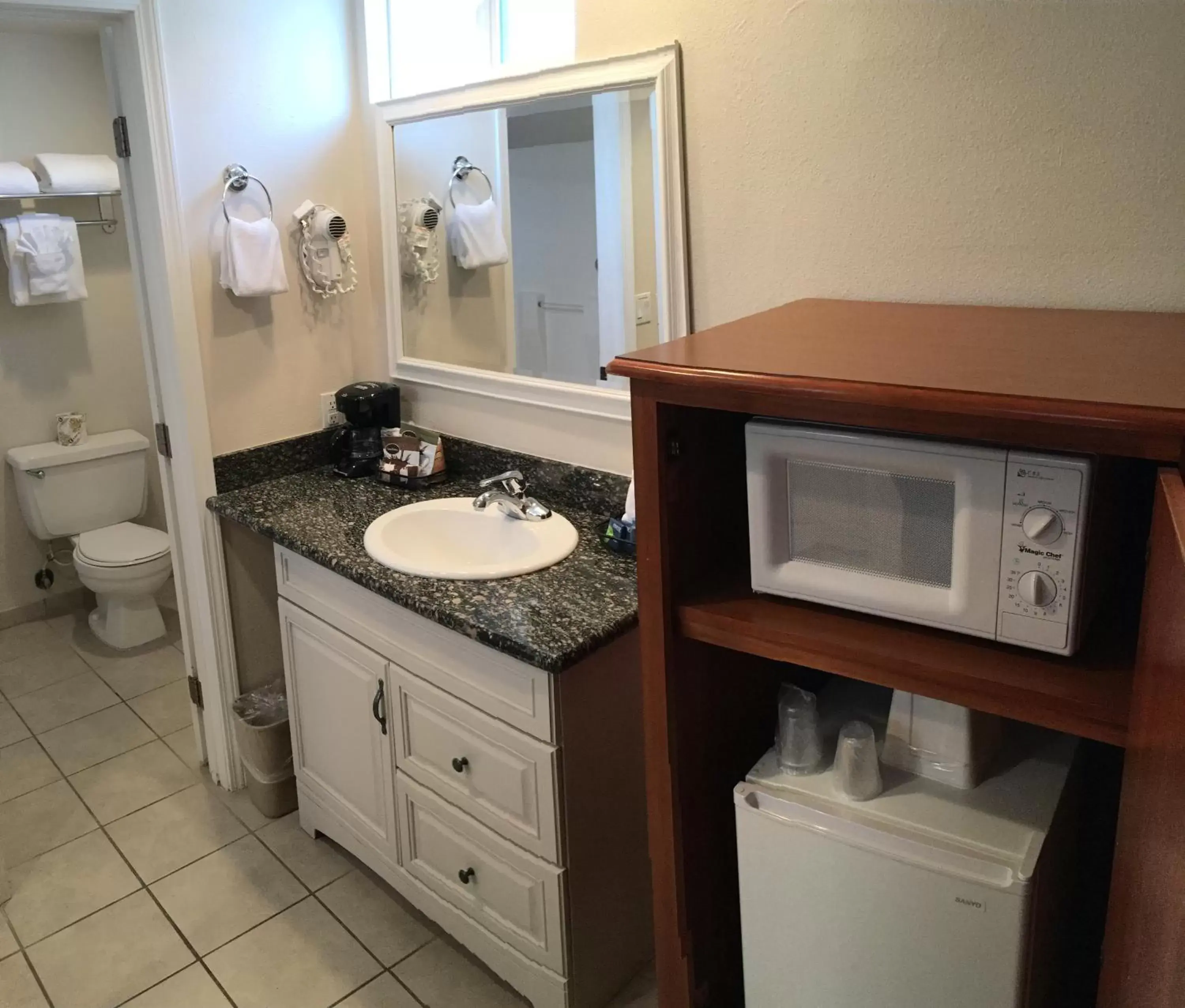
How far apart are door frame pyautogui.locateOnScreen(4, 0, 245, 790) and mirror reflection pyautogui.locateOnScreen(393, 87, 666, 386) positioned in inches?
20.2

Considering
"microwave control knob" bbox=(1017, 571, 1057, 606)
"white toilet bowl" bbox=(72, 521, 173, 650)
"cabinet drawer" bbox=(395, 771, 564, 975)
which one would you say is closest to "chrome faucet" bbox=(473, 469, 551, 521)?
"cabinet drawer" bbox=(395, 771, 564, 975)

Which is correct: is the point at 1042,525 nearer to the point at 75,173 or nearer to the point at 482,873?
the point at 482,873

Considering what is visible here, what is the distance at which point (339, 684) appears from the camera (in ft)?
6.69

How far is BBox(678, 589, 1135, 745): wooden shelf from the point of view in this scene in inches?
39.8

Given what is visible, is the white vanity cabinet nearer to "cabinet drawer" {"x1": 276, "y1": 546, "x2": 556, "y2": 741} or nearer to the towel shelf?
"cabinet drawer" {"x1": 276, "y1": 546, "x2": 556, "y2": 741}

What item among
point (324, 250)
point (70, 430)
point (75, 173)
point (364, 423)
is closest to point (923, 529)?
point (364, 423)

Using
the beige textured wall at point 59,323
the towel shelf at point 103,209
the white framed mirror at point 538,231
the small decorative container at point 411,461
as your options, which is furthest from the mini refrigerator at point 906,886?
the towel shelf at point 103,209

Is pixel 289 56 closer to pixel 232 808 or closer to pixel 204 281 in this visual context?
pixel 204 281

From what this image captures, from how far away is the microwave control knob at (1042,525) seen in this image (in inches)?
39.4

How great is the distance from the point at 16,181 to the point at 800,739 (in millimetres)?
2988

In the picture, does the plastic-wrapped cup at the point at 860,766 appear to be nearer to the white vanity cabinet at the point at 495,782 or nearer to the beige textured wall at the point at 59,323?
the white vanity cabinet at the point at 495,782

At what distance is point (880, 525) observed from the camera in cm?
114

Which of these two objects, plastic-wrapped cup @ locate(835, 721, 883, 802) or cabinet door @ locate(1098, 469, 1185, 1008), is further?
plastic-wrapped cup @ locate(835, 721, 883, 802)

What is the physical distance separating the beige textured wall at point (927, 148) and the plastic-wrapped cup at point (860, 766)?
68 centimetres
